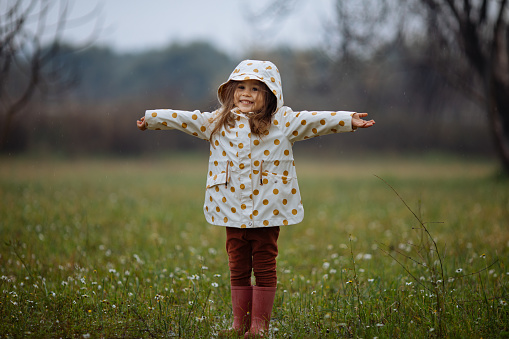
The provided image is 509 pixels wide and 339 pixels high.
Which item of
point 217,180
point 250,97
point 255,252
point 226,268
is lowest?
point 226,268

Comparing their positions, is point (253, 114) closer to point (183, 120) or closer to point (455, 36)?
point (183, 120)

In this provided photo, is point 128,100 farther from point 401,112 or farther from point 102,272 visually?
point 102,272

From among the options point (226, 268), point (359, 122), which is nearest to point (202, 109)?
point (226, 268)

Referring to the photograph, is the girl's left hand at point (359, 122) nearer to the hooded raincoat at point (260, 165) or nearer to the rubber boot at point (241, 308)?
the hooded raincoat at point (260, 165)

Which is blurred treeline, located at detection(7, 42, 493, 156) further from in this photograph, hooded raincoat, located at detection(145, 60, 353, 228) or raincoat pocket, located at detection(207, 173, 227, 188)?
raincoat pocket, located at detection(207, 173, 227, 188)

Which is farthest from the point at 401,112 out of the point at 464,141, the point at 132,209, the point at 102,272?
the point at 102,272

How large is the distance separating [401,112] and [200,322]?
27436 mm

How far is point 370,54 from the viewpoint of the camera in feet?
40.9

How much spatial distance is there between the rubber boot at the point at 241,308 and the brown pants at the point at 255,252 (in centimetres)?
6

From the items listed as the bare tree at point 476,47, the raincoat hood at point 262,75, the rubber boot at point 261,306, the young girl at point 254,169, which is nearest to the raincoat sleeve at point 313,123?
the young girl at point 254,169

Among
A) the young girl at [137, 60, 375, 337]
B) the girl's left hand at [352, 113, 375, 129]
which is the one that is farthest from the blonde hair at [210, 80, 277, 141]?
the girl's left hand at [352, 113, 375, 129]

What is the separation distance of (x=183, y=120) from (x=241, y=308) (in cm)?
133

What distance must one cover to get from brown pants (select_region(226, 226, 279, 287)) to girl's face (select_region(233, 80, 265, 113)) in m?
0.81

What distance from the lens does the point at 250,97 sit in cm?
337
